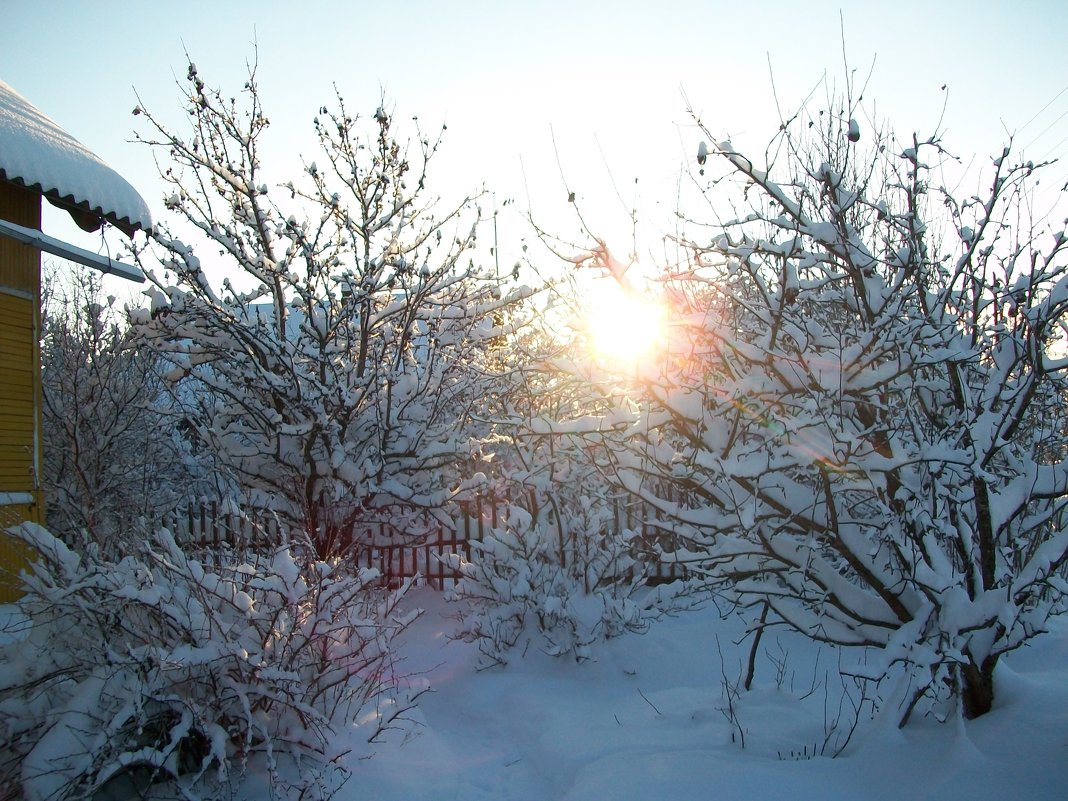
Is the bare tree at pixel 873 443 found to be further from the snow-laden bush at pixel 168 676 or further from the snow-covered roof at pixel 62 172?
the snow-covered roof at pixel 62 172

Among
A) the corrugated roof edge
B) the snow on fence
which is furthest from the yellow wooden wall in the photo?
the snow on fence

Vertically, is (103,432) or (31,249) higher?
(31,249)

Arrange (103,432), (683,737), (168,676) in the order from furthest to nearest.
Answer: (103,432), (683,737), (168,676)

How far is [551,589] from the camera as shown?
6750 millimetres

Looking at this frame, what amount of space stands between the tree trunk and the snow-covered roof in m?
8.07

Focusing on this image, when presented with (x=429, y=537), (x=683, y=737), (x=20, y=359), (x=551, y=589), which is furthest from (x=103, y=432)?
(x=683, y=737)

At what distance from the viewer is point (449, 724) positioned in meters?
5.66

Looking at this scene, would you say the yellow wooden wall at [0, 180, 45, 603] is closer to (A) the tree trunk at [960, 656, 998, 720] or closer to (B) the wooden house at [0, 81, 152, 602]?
(B) the wooden house at [0, 81, 152, 602]

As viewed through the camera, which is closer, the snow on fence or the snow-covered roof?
the snow-covered roof

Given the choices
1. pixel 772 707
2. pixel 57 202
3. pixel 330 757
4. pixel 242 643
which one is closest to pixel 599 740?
pixel 772 707

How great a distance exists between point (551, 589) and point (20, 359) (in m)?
6.56

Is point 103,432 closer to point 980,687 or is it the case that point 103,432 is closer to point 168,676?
point 168,676

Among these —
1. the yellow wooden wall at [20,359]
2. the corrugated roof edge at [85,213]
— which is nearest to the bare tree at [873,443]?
the corrugated roof edge at [85,213]

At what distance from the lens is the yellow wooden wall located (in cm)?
821
